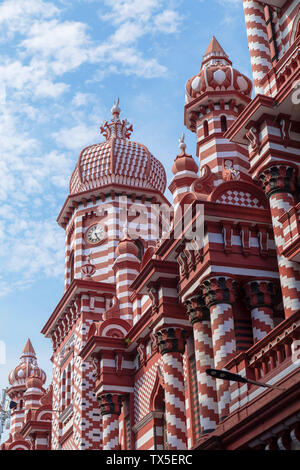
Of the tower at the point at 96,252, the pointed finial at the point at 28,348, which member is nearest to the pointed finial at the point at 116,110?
the tower at the point at 96,252

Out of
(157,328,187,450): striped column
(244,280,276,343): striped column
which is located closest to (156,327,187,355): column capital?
(157,328,187,450): striped column

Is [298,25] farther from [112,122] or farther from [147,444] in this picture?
[112,122]

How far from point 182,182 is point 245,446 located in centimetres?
1030

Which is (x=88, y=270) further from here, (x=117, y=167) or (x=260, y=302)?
(x=260, y=302)

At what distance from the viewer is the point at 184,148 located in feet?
80.8

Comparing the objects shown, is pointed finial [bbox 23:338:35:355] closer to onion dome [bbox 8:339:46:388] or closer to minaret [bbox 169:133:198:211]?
onion dome [bbox 8:339:46:388]

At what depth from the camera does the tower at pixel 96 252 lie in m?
30.5

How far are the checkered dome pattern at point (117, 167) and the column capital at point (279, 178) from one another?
62.6 ft

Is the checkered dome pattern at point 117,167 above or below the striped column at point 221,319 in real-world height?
above

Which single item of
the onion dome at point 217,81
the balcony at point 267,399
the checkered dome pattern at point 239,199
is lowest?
the balcony at point 267,399

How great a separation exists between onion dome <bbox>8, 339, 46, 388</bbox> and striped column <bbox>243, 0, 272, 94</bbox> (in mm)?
33540

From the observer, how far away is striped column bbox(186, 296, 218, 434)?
60.0 feet

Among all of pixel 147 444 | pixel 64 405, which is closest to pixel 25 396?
pixel 64 405

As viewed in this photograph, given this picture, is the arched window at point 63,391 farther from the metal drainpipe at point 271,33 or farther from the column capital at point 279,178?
the metal drainpipe at point 271,33
